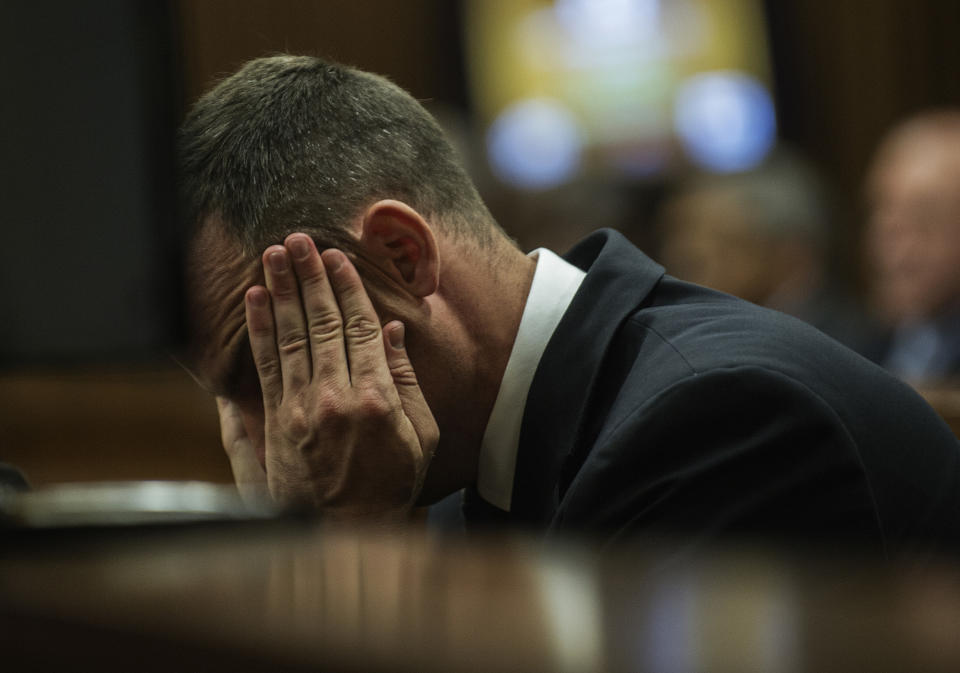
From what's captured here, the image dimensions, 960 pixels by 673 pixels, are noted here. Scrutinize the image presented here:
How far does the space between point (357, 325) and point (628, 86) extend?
508 centimetres

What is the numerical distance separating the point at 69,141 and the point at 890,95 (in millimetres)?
5907

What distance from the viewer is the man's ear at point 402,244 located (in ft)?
4.84

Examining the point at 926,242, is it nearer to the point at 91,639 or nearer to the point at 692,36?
the point at 692,36

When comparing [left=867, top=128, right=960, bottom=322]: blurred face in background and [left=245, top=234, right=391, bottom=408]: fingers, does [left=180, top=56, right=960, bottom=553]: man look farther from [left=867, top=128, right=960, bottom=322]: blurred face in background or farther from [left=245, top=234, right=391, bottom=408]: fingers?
[left=867, top=128, right=960, bottom=322]: blurred face in background

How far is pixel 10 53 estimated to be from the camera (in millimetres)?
1068

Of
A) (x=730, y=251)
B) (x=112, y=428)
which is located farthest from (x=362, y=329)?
(x=730, y=251)

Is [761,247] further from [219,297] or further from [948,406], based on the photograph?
[219,297]

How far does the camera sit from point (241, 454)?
1.68 meters

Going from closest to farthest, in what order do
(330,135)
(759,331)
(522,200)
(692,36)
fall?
(759,331) < (330,135) < (522,200) < (692,36)

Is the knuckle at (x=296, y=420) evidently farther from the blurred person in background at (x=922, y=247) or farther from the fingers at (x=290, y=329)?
the blurred person in background at (x=922, y=247)

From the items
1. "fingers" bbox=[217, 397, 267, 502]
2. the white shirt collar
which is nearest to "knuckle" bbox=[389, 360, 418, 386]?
the white shirt collar

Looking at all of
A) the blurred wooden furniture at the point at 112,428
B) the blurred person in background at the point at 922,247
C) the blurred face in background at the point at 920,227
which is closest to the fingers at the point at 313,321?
the blurred wooden furniture at the point at 112,428

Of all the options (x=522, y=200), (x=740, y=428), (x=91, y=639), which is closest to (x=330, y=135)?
(x=740, y=428)

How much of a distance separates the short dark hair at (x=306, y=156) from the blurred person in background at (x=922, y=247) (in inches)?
101
